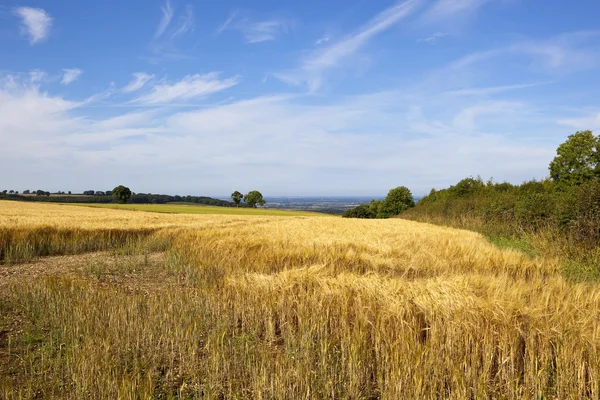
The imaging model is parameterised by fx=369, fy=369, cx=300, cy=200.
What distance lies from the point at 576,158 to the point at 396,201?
4066cm

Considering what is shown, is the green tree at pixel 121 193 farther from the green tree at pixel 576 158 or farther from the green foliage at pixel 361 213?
the green tree at pixel 576 158

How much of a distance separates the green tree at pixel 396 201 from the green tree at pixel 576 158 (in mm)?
36897

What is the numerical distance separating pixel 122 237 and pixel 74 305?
13.2 meters

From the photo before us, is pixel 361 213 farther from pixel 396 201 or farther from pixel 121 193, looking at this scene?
pixel 121 193

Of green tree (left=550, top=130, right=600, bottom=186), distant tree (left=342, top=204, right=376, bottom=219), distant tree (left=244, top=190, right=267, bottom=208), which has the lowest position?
distant tree (left=342, top=204, right=376, bottom=219)

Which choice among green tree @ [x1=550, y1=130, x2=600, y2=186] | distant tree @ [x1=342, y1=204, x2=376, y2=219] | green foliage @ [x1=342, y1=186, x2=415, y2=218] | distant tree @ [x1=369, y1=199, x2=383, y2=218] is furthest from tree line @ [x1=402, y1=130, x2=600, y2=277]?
distant tree @ [x1=342, y1=204, x2=376, y2=219]

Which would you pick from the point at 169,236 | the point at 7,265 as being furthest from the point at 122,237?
the point at 7,265

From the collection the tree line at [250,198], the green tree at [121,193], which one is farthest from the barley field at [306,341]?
the tree line at [250,198]

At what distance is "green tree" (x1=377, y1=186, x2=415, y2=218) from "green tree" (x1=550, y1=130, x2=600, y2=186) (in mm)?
36897

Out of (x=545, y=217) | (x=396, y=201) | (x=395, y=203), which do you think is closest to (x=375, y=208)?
(x=396, y=201)

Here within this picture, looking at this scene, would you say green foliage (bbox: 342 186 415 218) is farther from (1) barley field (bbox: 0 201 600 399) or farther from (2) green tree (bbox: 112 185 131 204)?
(1) barley field (bbox: 0 201 600 399)

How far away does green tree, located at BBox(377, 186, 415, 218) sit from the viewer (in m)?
84.4

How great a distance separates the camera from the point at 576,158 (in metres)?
47.5

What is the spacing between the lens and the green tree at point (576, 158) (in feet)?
150
